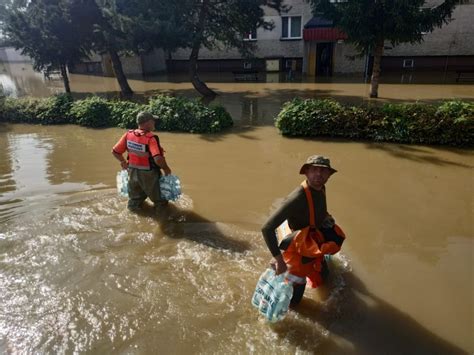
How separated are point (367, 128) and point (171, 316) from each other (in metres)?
7.85

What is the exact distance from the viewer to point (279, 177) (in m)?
7.99

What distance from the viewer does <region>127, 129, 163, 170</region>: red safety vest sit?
19.1 ft

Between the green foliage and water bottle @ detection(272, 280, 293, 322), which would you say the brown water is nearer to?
water bottle @ detection(272, 280, 293, 322)

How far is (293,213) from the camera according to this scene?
351 centimetres

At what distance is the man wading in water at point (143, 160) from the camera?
19.1ft

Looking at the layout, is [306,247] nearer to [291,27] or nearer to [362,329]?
[362,329]

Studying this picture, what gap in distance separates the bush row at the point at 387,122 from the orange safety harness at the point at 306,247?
22.7 ft

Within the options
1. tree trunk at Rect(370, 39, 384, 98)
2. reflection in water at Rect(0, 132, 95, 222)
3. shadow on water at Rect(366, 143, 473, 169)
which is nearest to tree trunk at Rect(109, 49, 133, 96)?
reflection in water at Rect(0, 132, 95, 222)

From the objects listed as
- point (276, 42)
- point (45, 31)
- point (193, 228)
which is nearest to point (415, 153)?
point (193, 228)

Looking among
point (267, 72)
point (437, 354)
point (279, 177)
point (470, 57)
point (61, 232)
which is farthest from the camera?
point (267, 72)

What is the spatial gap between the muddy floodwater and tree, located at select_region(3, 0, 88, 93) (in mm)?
10350

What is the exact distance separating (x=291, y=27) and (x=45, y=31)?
17429 millimetres

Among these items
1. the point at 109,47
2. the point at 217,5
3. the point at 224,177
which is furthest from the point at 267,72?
the point at 224,177

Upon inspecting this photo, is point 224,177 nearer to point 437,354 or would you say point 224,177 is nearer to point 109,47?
point 437,354
